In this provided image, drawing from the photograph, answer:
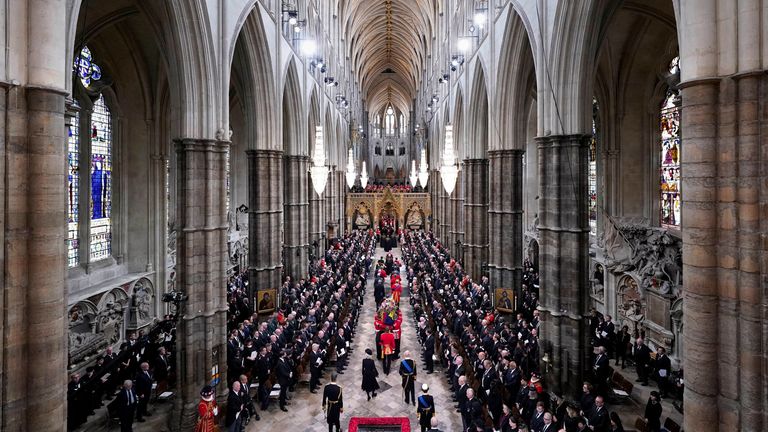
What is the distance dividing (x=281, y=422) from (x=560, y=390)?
7158mm

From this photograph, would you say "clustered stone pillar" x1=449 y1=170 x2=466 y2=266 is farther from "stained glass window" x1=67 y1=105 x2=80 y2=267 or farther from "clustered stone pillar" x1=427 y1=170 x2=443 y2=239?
"stained glass window" x1=67 y1=105 x2=80 y2=267

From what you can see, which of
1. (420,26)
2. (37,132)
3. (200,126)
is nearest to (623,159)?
(200,126)

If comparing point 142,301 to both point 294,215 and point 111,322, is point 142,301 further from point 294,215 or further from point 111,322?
point 294,215

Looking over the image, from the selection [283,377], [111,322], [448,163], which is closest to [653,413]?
[283,377]

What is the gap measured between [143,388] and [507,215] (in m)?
13.7

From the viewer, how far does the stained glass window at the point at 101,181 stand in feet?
52.1

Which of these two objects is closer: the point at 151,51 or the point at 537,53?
the point at 537,53

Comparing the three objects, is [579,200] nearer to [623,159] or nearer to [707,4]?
[707,4]

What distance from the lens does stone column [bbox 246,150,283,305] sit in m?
17.2

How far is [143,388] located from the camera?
415 inches

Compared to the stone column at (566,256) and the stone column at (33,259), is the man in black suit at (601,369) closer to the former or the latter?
the stone column at (566,256)

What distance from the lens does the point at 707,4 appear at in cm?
598

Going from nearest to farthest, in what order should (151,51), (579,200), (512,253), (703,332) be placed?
1. (703,332)
2. (579,200)
3. (151,51)
4. (512,253)

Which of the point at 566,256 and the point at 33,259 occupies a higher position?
the point at 33,259
